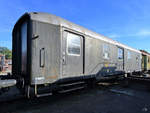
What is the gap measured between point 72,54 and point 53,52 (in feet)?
2.85

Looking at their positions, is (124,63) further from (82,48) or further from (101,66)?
(82,48)

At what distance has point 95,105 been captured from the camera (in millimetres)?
4312

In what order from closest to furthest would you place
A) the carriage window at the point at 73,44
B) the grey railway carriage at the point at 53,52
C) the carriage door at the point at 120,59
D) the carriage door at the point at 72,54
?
the grey railway carriage at the point at 53,52, the carriage door at the point at 72,54, the carriage window at the point at 73,44, the carriage door at the point at 120,59

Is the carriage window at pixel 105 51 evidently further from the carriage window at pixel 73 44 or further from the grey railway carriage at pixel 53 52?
the carriage window at pixel 73 44

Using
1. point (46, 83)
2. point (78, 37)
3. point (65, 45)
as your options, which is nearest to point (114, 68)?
point (78, 37)

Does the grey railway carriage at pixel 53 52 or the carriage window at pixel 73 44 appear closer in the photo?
the grey railway carriage at pixel 53 52

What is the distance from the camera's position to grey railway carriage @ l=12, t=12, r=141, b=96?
139 inches

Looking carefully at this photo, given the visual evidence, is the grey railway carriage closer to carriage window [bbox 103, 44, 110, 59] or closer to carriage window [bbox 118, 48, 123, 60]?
carriage window [bbox 103, 44, 110, 59]

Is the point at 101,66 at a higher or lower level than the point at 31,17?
lower

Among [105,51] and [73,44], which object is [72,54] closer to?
[73,44]

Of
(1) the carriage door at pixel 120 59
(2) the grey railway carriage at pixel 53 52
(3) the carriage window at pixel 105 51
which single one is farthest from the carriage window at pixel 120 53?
(2) the grey railway carriage at pixel 53 52

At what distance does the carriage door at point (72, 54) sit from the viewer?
166 inches

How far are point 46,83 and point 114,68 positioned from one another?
16.3ft

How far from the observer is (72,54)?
447 centimetres
